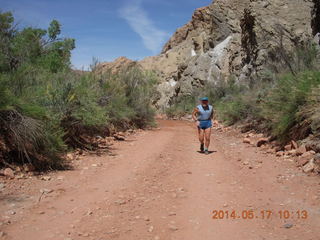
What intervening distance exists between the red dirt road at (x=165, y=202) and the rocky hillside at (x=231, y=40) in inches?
405

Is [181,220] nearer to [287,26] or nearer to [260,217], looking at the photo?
[260,217]

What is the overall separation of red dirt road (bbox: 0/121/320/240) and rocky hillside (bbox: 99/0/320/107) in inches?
405

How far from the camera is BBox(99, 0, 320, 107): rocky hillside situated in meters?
20.0

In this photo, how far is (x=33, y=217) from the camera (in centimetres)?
397

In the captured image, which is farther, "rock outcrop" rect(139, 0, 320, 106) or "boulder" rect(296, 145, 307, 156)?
"rock outcrop" rect(139, 0, 320, 106)

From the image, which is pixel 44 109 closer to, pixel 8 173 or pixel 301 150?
pixel 8 173

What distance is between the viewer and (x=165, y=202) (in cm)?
446

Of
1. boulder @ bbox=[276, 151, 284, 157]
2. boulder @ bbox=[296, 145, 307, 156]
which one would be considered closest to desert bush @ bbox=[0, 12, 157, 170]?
boulder @ bbox=[276, 151, 284, 157]

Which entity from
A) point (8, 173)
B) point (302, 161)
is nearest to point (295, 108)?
point (302, 161)

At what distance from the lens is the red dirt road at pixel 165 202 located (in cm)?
352

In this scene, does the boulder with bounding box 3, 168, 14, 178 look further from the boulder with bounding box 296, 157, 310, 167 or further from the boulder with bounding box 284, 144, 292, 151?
the boulder with bounding box 284, 144, 292, 151

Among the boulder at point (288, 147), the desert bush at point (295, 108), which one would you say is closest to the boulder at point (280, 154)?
the boulder at point (288, 147)

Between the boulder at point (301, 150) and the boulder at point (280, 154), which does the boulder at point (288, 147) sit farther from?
the boulder at point (301, 150)

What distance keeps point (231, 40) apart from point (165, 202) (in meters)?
29.2
